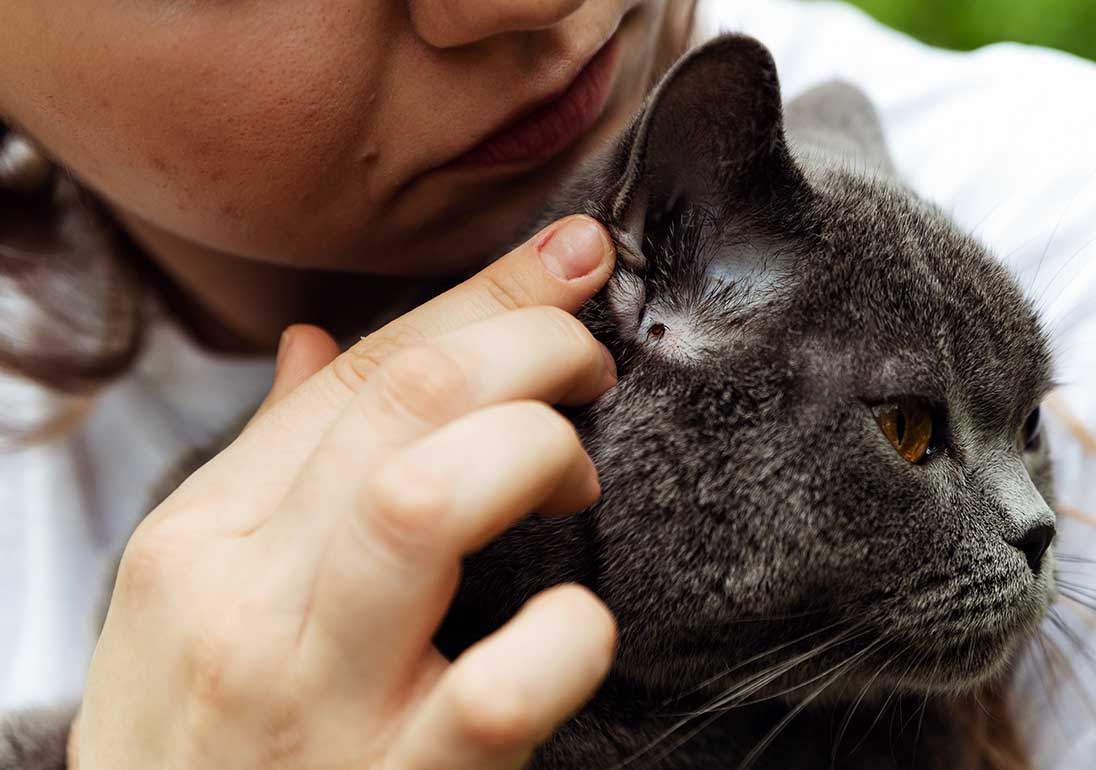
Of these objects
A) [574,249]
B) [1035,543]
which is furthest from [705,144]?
[1035,543]

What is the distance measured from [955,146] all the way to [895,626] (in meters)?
0.70

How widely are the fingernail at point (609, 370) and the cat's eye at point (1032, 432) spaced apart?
1.45ft

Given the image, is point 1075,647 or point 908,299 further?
point 1075,647

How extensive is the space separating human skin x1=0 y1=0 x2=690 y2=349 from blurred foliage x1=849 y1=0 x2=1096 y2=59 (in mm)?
1161

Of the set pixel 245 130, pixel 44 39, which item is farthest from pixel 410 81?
pixel 44 39

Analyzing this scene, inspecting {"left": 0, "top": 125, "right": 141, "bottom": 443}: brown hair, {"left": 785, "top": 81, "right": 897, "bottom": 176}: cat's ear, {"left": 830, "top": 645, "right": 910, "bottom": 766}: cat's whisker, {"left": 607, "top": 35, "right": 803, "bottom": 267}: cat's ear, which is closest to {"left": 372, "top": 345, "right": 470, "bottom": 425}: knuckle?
{"left": 607, "top": 35, "right": 803, "bottom": 267}: cat's ear

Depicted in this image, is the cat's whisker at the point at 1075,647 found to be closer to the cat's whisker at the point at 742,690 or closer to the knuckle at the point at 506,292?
the cat's whisker at the point at 742,690

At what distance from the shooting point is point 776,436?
2.56 ft

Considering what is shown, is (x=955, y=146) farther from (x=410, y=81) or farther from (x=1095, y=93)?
(x=410, y=81)

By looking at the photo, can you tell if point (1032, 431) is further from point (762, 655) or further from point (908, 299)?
point (762, 655)

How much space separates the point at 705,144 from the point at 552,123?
0.29 m

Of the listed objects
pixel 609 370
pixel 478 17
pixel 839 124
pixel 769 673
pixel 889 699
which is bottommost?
pixel 889 699

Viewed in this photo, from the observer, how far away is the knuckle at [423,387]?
2.30 ft

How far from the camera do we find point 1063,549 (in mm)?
1037
